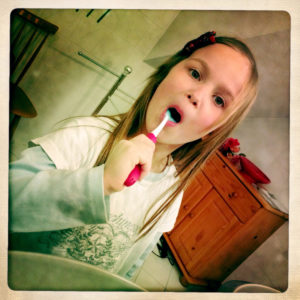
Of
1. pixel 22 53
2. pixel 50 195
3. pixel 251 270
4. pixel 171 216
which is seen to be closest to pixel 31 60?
pixel 22 53

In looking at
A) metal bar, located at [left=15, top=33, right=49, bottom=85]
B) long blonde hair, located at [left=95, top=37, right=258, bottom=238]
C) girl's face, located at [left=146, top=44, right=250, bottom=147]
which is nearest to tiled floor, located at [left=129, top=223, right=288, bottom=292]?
long blonde hair, located at [left=95, top=37, right=258, bottom=238]

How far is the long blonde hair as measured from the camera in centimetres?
95

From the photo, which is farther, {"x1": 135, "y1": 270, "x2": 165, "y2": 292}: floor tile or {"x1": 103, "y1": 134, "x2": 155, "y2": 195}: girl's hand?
{"x1": 135, "y1": 270, "x2": 165, "y2": 292}: floor tile

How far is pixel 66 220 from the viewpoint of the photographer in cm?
94

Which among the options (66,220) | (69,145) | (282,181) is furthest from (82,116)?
(282,181)

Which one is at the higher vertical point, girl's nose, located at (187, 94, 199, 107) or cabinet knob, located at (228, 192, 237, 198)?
girl's nose, located at (187, 94, 199, 107)

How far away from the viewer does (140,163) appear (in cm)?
88

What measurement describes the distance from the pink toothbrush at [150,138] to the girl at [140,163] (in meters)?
0.01

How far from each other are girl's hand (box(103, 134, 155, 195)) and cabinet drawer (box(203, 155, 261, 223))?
0.20 meters

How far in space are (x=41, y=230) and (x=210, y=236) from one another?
21.3 inches

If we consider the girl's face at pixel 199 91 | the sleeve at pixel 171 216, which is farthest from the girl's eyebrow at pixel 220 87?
the sleeve at pixel 171 216

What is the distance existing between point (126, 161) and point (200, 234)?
0.35 meters

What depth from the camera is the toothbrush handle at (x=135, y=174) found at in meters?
0.90

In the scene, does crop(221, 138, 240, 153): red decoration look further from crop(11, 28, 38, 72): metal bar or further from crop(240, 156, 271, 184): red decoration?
crop(11, 28, 38, 72): metal bar
